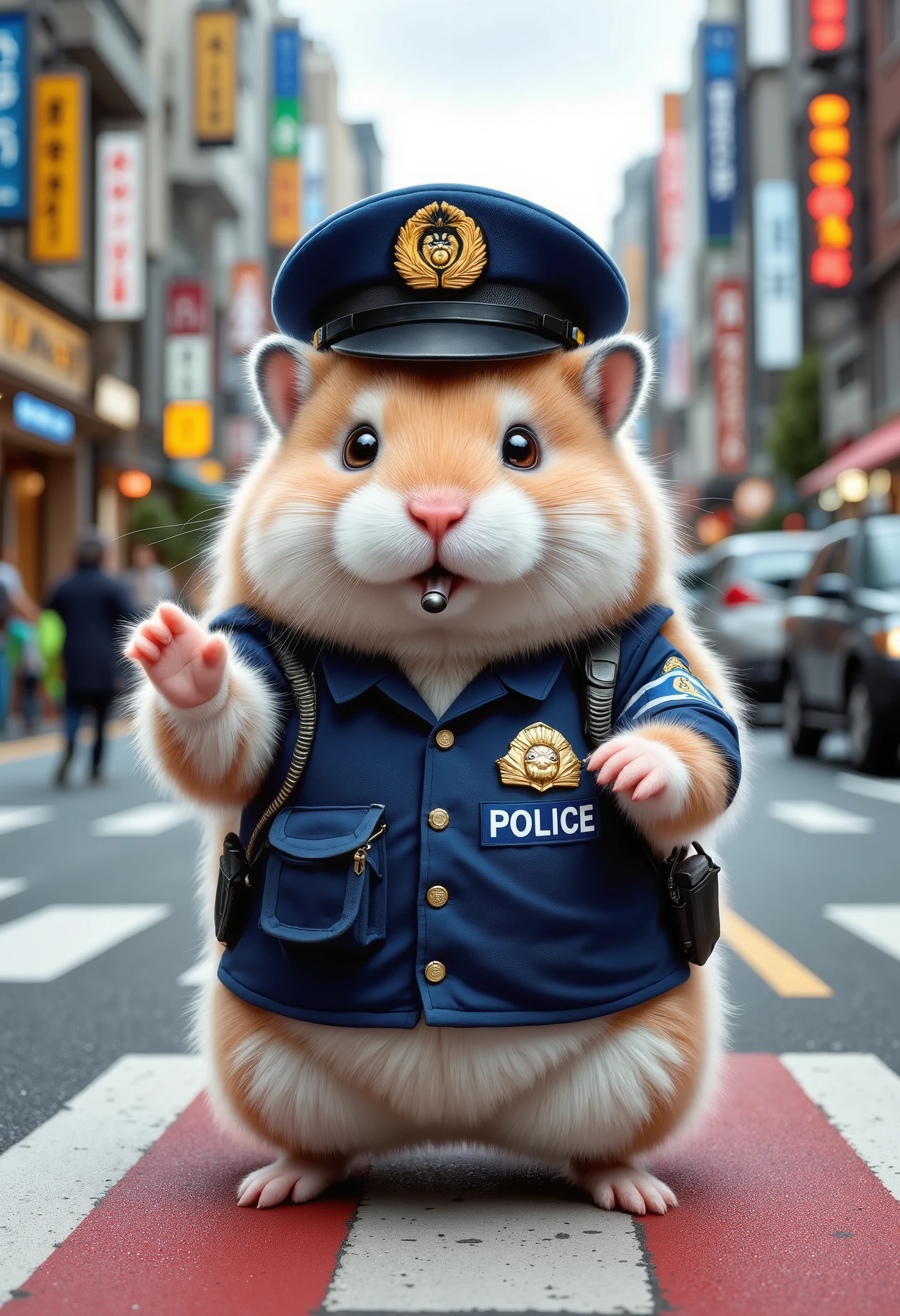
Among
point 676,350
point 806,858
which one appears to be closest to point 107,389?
point 806,858

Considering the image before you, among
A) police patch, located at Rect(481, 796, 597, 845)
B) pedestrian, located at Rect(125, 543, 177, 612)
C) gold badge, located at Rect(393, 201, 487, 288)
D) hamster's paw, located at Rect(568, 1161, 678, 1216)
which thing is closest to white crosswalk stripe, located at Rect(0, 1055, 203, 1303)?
hamster's paw, located at Rect(568, 1161, 678, 1216)

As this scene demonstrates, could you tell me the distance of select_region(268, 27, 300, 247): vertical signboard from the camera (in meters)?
46.6

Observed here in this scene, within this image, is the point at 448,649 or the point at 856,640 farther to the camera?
the point at 856,640

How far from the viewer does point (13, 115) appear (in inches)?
722

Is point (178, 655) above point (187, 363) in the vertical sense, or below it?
below

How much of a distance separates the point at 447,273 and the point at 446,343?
125 mm

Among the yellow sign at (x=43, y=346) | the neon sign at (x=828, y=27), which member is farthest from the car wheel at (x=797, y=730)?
the neon sign at (x=828, y=27)

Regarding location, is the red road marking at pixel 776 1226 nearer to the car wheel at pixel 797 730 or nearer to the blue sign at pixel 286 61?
the car wheel at pixel 797 730

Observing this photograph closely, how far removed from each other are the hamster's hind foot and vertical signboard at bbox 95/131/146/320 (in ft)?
74.6

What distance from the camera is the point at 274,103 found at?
153 feet

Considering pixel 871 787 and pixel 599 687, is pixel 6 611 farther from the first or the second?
pixel 599 687

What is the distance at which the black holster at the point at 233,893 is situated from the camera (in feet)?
8.26

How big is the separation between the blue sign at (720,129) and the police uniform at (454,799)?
133 ft

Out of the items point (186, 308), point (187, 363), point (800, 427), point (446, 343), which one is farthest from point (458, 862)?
point (800, 427)
